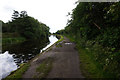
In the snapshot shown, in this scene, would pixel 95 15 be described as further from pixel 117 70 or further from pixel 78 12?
pixel 117 70

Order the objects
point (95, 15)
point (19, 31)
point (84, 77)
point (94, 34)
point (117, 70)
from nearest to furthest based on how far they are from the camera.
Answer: point (117, 70) < point (84, 77) < point (95, 15) < point (94, 34) < point (19, 31)

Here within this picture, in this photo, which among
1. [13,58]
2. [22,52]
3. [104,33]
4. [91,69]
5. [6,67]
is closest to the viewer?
[91,69]

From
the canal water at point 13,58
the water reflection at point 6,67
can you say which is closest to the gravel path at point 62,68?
the water reflection at point 6,67

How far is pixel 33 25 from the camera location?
141 feet

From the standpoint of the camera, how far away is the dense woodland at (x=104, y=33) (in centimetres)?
455

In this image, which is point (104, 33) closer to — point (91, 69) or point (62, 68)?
point (91, 69)

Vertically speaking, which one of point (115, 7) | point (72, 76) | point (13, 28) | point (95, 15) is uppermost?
point (13, 28)

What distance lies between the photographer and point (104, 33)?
738 centimetres

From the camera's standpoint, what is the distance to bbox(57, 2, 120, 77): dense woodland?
4.55 m

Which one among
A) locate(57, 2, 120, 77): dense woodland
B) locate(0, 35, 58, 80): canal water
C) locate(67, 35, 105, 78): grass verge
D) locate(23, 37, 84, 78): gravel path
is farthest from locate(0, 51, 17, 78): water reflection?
locate(57, 2, 120, 77): dense woodland


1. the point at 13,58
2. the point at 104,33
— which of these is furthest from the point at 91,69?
the point at 13,58

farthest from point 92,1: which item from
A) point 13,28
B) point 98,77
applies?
point 13,28

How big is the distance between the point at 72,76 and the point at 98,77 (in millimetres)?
1424

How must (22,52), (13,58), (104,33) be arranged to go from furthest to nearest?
(22,52) → (13,58) → (104,33)
